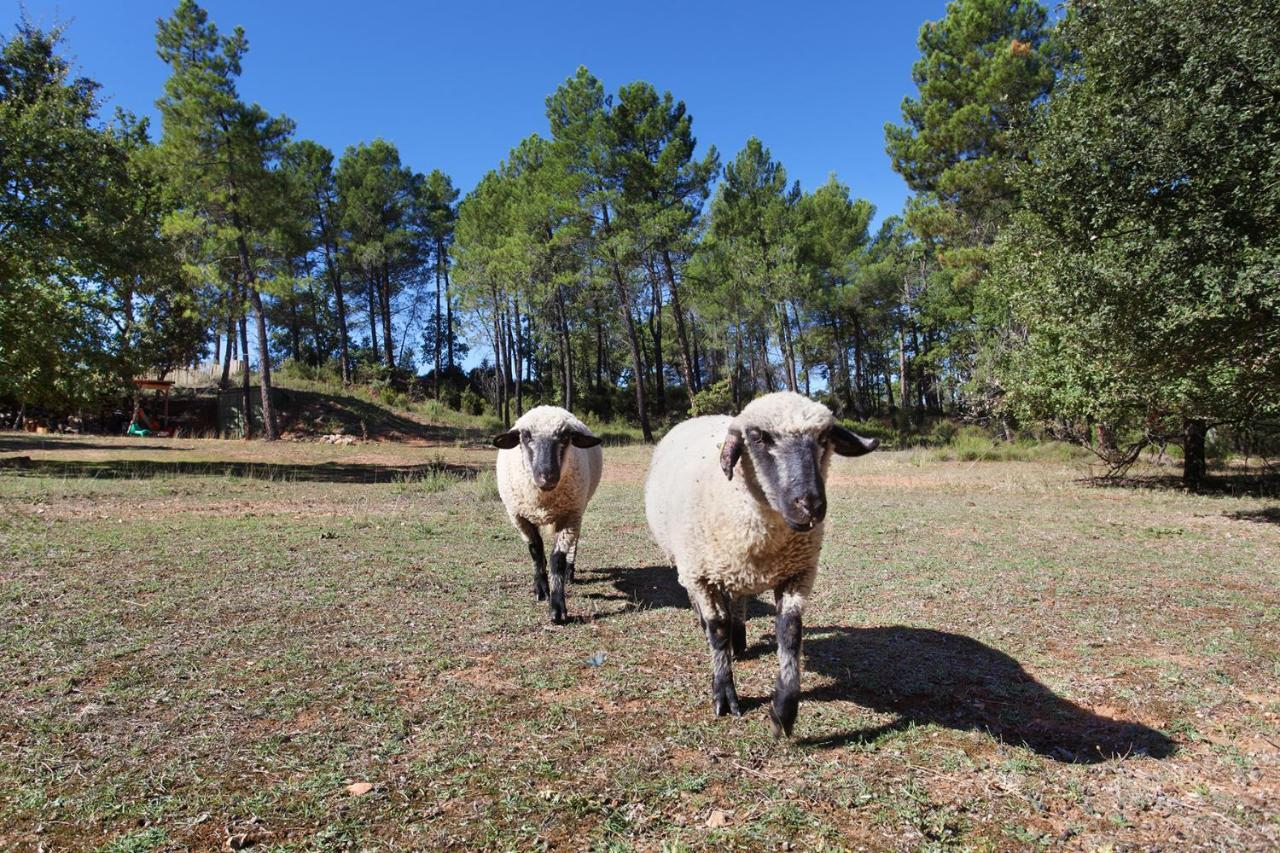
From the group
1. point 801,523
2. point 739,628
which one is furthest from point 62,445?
point 801,523

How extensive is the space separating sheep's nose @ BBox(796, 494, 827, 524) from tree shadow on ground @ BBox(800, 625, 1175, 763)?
131 cm

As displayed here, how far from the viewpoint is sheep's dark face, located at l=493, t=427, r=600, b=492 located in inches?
222

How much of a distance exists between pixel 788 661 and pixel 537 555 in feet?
11.0

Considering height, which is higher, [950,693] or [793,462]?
[793,462]

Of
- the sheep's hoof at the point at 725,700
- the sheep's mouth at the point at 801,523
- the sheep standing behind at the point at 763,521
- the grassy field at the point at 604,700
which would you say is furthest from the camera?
the sheep's hoof at the point at 725,700

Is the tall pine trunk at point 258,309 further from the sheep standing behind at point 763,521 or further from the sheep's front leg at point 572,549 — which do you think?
the sheep standing behind at point 763,521

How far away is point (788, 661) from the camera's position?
11.5 ft

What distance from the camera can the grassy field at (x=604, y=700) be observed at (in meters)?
2.76

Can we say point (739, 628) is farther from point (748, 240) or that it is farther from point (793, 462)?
point (748, 240)

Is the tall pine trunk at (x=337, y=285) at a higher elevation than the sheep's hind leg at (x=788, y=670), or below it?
higher

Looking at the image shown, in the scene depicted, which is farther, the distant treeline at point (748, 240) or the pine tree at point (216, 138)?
the pine tree at point (216, 138)

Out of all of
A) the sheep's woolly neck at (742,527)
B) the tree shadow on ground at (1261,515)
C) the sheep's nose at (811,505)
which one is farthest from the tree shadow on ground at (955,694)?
the tree shadow on ground at (1261,515)

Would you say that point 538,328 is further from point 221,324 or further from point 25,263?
point 25,263

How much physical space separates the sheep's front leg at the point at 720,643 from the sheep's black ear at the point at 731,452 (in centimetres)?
84
